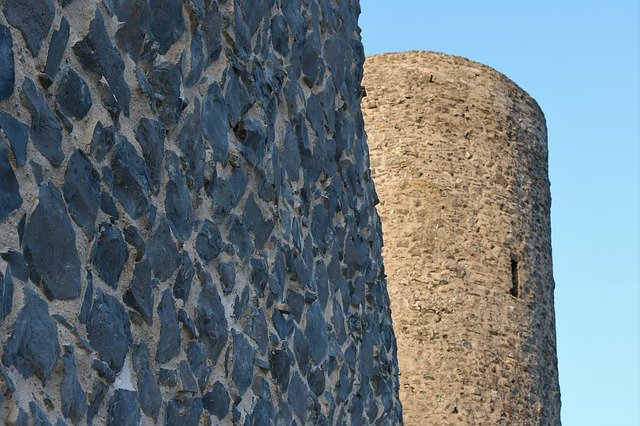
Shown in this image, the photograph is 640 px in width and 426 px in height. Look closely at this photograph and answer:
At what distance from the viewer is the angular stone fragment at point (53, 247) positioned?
2.48m

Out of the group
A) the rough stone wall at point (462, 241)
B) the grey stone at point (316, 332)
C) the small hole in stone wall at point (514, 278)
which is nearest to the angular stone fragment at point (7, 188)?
the grey stone at point (316, 332)

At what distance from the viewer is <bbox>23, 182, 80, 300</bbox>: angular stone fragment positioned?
2.48 metres

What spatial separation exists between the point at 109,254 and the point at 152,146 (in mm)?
344

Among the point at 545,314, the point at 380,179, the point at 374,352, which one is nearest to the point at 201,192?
the point at 374,352

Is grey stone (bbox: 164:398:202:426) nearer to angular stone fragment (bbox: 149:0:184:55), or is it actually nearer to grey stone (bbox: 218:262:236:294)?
grey stone (bbox: 218:262:236:294)

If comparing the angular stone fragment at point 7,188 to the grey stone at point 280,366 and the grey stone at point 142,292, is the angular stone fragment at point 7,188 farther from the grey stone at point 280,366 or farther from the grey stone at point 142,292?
the grey stone at point 280,366

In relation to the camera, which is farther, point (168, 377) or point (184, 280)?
point (184, 280)

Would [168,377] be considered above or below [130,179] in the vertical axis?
below

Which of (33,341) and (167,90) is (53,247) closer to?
(33,341)

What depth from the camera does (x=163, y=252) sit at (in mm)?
2984

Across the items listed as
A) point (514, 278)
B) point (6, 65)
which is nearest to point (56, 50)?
point (6, 65)

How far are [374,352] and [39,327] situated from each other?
2186mm

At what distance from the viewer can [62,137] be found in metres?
2.61

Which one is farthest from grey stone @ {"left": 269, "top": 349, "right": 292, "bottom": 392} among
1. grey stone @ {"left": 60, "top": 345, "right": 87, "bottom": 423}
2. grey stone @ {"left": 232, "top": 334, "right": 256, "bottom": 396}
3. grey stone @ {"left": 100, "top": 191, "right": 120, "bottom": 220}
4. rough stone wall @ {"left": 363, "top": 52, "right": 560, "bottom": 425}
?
rough stone wall @ {"left": 363, "top": 52, "right": 560, "bottom": 425}
